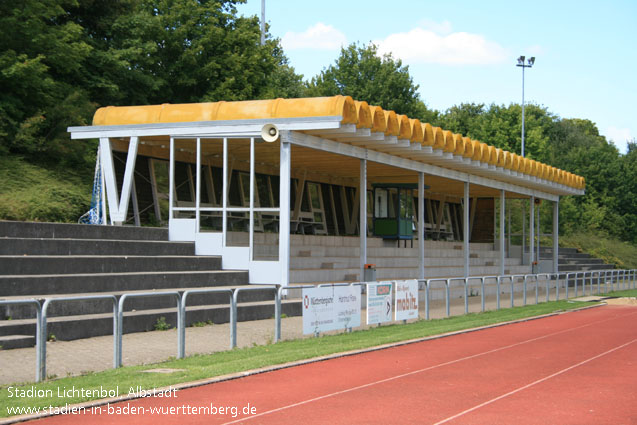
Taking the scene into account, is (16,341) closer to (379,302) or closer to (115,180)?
(379,302)

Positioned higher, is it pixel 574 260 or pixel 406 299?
pixel 574 260

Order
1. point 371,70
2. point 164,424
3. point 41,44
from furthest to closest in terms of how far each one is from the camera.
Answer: point 371,70 < point 41,44 < point 164,424

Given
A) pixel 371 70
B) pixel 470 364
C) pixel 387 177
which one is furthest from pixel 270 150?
Answer: pixel 371 70

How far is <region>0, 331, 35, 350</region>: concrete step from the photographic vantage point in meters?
11.5

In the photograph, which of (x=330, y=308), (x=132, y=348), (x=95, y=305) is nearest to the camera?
(x=132, y=348)

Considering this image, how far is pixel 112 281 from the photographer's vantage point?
1641cm

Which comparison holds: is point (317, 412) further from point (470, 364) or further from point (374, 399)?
point (470, 364)

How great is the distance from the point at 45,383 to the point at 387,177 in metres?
23.5

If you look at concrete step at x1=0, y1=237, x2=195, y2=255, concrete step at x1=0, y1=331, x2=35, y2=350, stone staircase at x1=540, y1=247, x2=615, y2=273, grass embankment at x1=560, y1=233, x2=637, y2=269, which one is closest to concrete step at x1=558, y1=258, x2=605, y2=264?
stone staircase at x1=540, y1=247, x2=615, y2=273

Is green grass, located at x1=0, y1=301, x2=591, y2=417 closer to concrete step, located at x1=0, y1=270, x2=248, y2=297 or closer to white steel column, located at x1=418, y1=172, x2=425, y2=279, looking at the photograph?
concrete step, located at x1=0, y1=270, x2=248, y2=297

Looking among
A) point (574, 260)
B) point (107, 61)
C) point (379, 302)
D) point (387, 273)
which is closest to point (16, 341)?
point (379, 302)

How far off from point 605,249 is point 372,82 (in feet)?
74.8

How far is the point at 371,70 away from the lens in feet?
222

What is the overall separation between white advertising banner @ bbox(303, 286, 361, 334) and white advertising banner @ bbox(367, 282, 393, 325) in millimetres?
653
